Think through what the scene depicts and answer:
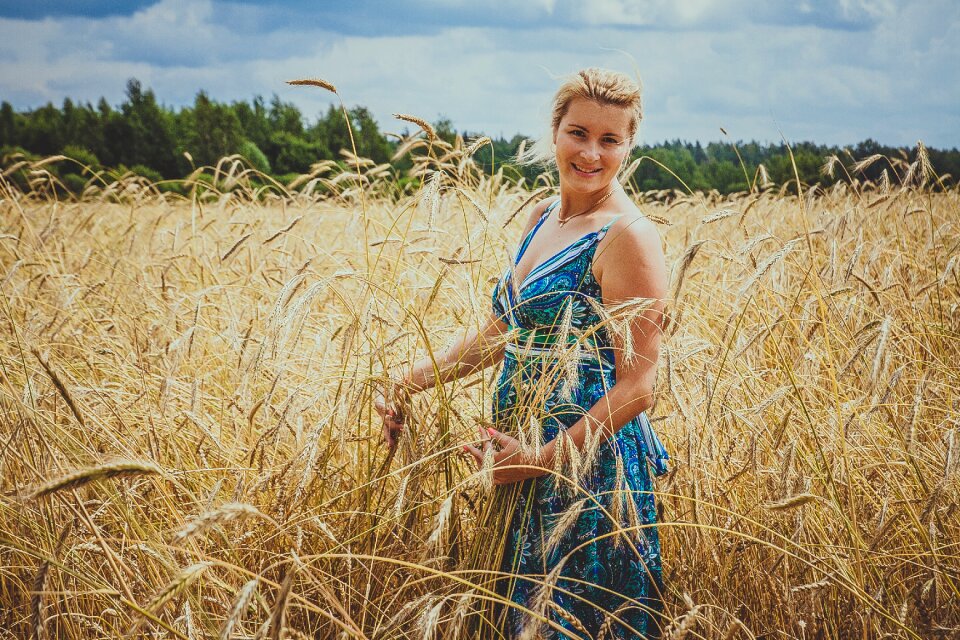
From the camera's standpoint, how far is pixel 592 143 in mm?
1609

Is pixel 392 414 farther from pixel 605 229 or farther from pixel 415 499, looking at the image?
pixel 605 229

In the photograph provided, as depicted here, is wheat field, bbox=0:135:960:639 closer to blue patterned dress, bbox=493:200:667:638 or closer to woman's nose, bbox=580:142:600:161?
blue patterned dress, bbox=493:200:667:638

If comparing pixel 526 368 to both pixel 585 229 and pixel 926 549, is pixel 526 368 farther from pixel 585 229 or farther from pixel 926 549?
pixel 926 549

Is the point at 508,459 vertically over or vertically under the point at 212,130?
under

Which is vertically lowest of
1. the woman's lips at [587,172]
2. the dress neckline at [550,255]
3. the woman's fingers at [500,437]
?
the woman's fingers at [500,437]

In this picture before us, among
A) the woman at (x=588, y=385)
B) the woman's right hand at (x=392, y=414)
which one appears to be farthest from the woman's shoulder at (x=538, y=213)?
the woman's right hand at (x=392, y=414)

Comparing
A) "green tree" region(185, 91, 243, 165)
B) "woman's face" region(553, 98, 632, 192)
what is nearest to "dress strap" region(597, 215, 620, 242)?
"woman's face" region(553, 98, 632, 192)

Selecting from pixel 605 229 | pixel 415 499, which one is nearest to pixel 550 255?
pixel 605 229

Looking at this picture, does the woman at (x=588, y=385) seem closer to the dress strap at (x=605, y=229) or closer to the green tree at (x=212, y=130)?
the dress strap at (x=605, y=229)

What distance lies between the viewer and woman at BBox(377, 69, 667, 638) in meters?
1.44

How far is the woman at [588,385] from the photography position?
4.74 feet

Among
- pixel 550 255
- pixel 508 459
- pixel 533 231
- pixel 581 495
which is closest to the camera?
pixel 508 459

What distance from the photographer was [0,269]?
4.53m

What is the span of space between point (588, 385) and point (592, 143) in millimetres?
674
